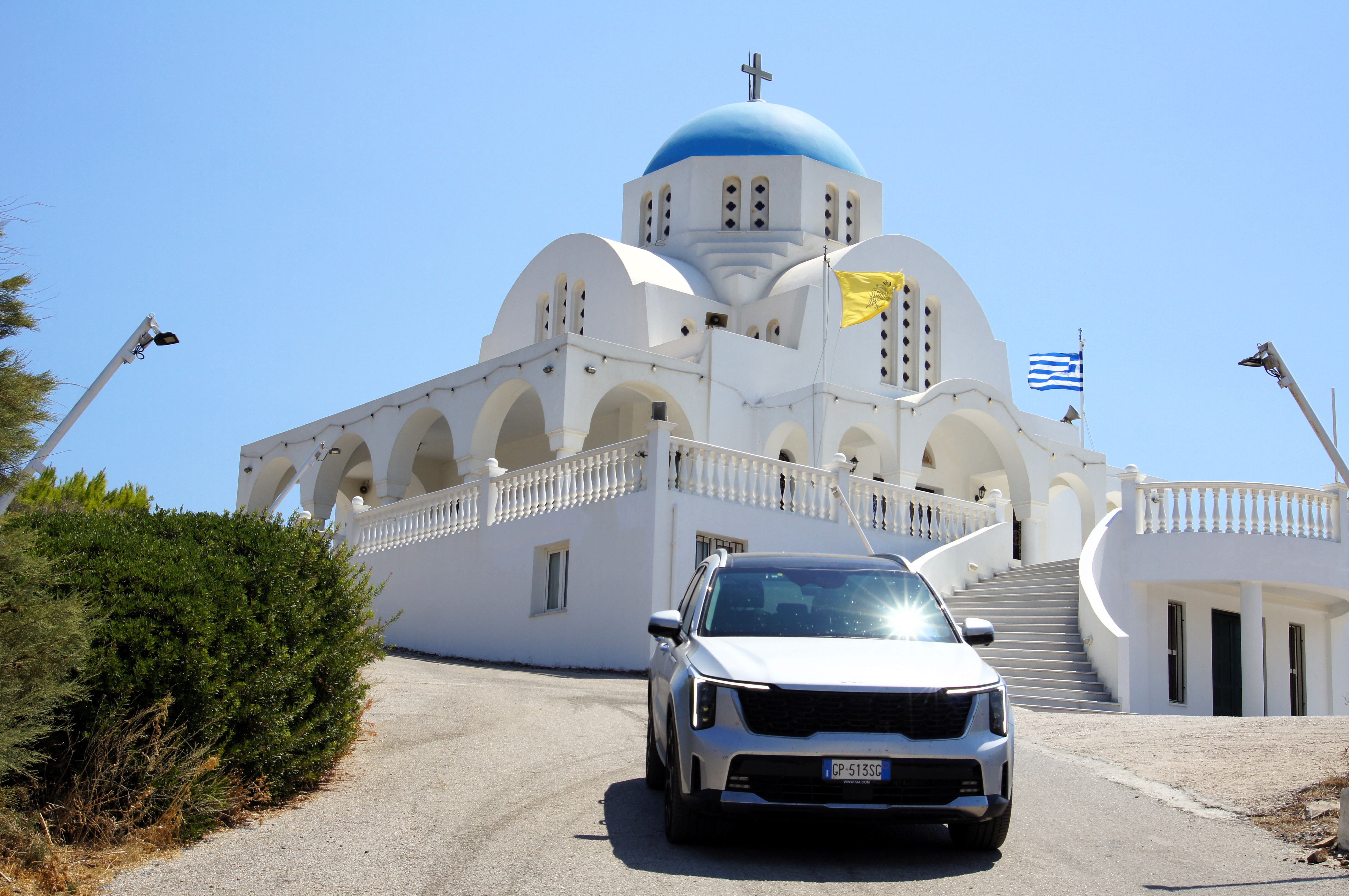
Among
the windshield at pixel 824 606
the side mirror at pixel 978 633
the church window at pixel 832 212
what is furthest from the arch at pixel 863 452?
the side mirror at pixel 978 633

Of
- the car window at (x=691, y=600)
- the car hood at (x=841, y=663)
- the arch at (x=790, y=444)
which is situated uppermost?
the arch at (x=790, y=444)

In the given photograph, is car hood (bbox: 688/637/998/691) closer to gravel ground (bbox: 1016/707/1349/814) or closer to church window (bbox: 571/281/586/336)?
gravel ground (bbox: 1016/707/1349/814)

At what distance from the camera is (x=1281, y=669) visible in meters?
20.7

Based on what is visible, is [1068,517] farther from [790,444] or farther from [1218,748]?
[1218,748]

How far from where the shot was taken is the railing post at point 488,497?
798 inches

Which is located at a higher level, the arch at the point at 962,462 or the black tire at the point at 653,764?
the arch at the point at 962,462

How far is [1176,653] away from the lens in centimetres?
1933

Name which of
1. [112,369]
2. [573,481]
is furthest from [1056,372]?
[112,369]

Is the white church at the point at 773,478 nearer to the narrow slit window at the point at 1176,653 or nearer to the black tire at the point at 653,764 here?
the narrow slit window at the point at 1176,653

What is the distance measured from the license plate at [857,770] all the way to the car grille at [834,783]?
0.06 ft

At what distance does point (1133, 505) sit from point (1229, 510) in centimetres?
133

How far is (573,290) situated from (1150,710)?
16092 millimetres

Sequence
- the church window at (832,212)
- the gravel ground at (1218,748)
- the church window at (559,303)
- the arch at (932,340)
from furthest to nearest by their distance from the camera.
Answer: the church window at (832,212) < the church window at (559,303) < the arch at (932,340) < the gravel ground at (1218,748)

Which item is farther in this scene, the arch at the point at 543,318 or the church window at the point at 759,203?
the church window at the point at 759,203
